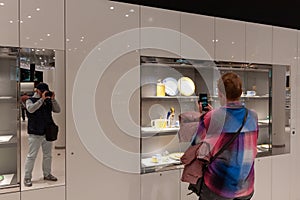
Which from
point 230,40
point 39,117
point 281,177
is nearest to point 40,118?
point 39,117

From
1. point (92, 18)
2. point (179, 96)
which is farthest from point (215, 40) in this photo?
point (92, 18)

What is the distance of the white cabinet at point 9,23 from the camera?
2037 millimetres

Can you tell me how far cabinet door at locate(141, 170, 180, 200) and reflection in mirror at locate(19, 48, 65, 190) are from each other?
0.76 m

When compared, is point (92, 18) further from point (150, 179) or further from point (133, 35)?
point (150, 179)

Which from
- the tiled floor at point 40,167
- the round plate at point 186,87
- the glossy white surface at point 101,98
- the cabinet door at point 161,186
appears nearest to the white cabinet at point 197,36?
the round plate at point 186,87

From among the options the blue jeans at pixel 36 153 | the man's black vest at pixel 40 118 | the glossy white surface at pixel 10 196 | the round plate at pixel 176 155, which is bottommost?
the glossy white surface at pixel 10 196

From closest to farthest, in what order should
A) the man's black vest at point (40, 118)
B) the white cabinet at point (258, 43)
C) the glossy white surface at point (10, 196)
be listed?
1. the glossy white surface at point (10, 196)
2. the man's black vest at point (40, 118)
3. the white cabinet at point (258, 43)

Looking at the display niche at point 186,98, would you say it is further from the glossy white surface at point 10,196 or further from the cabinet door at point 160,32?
the glossy white surface at point 10,196

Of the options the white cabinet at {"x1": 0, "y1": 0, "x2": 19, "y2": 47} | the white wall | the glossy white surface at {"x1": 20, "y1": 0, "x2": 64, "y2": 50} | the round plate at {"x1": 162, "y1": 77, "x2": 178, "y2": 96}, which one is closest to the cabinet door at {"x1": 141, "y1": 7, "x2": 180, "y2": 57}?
the white wall

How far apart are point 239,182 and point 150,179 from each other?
3.02 ft

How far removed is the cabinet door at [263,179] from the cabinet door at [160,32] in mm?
1626

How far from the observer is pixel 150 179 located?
8.80 ft

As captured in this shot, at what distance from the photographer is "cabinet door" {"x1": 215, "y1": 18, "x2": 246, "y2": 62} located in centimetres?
304

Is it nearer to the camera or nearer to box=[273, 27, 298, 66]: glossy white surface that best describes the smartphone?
box=[273, 27, 298, 66]: glossy white surface
